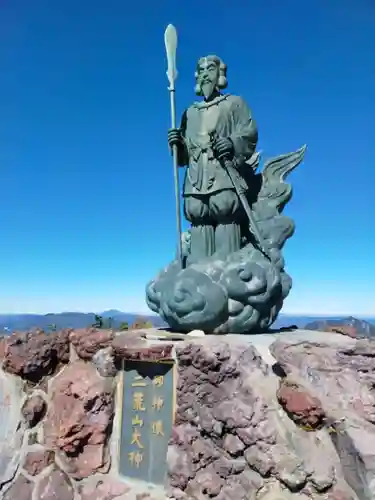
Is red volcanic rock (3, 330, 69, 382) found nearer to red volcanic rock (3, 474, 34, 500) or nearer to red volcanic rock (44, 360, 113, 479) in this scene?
red volcanic rock (44, 360, 113, 479)

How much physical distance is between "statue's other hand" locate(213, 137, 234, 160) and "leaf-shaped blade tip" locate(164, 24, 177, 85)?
766 millimetres

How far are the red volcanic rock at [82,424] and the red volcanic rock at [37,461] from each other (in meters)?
0.07

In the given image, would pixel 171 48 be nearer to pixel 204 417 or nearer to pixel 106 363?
pixel 106 363

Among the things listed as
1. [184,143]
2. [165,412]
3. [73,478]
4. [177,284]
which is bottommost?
[73,478]

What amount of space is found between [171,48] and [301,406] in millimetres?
3302

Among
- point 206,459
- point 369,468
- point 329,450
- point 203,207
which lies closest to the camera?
point 369,468

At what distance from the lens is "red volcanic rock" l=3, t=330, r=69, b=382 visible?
140 inches

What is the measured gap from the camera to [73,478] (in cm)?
329

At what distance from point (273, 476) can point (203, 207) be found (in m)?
2.36

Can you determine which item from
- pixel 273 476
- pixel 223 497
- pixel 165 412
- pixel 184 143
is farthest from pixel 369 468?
pixel 184 143

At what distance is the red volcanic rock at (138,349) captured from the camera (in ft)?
10.7

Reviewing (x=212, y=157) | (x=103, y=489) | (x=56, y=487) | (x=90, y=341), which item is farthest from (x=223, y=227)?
(x=56, y=487)

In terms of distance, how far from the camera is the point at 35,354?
3.57m

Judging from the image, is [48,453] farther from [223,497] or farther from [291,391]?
[291,391]
